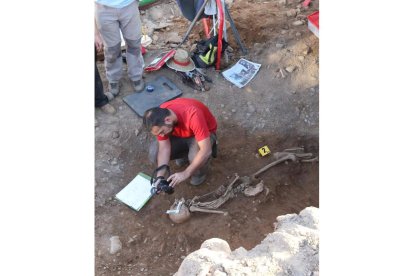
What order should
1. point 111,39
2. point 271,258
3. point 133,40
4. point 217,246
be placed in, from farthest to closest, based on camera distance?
point 133,40 → point 111,39 → point 217,246 → point 271,258

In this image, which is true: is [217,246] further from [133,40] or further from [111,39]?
[133,40]

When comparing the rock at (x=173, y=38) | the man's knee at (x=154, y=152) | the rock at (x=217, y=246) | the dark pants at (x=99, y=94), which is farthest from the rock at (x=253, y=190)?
the rock at (x=173, y=38)

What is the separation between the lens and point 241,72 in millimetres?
6484

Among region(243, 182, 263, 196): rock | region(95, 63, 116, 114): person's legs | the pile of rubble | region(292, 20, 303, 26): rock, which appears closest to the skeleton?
region(243, 182, 263, 196): rock

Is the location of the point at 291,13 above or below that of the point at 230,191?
above

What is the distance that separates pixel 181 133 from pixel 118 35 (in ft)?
4.96

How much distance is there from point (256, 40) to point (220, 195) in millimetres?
2618

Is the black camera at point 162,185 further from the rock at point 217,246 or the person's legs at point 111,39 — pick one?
the person's legs at point 111,39

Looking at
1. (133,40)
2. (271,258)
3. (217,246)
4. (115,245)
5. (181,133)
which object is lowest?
(115,245)

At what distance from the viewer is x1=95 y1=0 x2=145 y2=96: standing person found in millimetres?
5340

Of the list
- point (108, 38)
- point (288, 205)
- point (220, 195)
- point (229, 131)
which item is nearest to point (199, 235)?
point (220, 195)

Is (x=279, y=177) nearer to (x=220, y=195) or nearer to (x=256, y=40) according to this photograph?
(x=220, y=195)

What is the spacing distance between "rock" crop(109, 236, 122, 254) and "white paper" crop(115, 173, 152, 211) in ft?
1.26

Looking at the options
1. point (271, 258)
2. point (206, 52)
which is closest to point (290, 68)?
point (206, 52)
